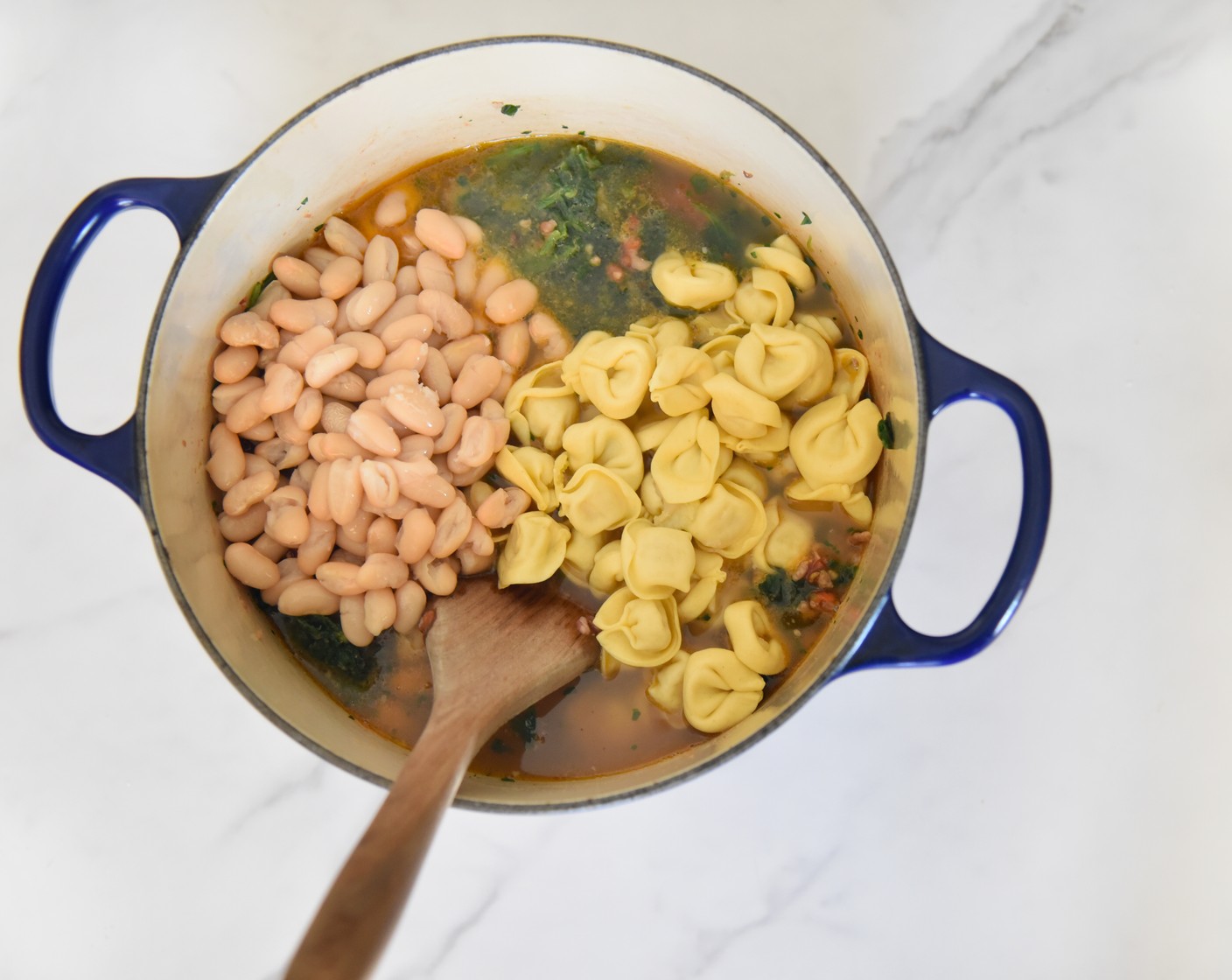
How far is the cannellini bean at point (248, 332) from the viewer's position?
1194 millimetres

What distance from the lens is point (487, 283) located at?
1247 millimetres

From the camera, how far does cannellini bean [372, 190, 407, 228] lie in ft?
4.26

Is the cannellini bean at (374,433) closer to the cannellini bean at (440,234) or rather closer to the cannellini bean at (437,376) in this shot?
the cannellini bean at (437,376)

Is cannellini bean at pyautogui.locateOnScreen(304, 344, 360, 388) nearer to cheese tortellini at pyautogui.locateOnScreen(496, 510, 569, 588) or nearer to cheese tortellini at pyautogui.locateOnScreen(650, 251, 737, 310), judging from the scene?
cheese tortellini at pyautogui.locateOnScreen(496, 510, 569, 588)

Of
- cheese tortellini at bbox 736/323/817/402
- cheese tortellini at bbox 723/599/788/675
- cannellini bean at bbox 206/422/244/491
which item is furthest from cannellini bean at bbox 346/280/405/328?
cheese tortellini at bbox 723/599/788/675

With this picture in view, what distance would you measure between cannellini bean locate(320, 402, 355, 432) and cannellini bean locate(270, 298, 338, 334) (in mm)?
104

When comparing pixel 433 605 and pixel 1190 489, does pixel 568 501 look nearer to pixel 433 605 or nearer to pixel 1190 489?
pixel 433 605

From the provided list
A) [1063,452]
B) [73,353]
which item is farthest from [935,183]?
[73,353]

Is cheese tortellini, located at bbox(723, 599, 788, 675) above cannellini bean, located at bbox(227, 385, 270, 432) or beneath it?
beneath

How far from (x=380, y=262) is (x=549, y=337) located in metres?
0.23

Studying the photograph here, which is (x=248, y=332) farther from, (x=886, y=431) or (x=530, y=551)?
(x=886, y=431)

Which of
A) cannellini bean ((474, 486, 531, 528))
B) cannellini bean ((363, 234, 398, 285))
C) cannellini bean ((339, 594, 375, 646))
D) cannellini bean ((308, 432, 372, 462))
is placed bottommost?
cannellini bean ((339, 594, 375, 646))

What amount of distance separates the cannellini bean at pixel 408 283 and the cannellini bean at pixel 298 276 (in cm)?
11

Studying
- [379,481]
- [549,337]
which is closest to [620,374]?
[549,337]
